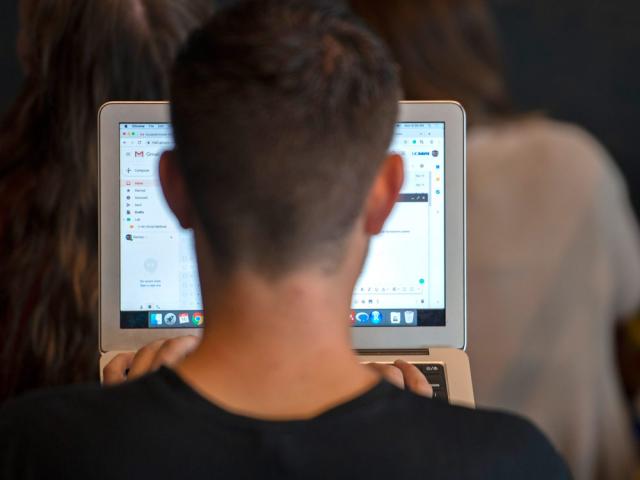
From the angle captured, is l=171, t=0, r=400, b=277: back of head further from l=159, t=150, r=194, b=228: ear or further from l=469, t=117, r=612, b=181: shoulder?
l=469, t=117, r=612, b=181: shoulder

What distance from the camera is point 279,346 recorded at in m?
0.80

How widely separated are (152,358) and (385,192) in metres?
0.41

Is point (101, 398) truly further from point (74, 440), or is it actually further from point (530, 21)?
point (530, 21)

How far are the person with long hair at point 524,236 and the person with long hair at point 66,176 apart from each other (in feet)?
1.61

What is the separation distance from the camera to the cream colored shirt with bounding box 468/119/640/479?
204cm

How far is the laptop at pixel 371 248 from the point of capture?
1.39m

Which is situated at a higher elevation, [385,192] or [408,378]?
[385,192]

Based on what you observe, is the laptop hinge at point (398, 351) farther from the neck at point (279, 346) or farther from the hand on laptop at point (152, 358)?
the neck at point (279, 346)

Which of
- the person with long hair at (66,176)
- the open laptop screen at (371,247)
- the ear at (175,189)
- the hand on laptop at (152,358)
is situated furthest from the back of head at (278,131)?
the person with long hair at (66,176)

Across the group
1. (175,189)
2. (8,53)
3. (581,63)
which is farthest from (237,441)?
(581,63)

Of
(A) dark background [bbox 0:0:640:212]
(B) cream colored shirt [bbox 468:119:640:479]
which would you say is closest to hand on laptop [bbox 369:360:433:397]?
(B) cream colored shirt [bbox 468:119:640:479]

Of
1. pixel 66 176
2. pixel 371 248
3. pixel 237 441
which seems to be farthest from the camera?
pixel 66 176

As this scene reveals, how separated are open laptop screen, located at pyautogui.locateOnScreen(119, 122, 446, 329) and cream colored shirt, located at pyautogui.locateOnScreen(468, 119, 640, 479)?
62cm

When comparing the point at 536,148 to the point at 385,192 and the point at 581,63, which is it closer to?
the point at 581,63
